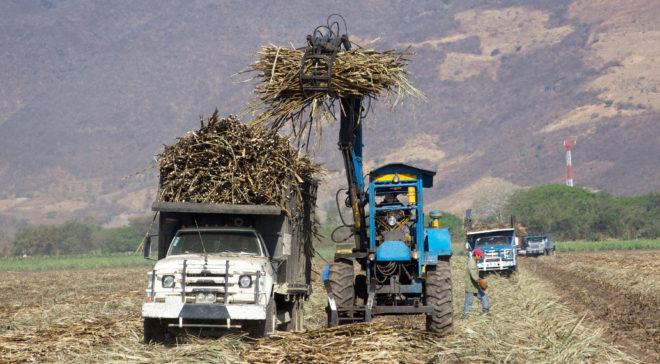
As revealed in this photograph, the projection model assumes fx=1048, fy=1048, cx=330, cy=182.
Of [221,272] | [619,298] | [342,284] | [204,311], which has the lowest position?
[204,311]

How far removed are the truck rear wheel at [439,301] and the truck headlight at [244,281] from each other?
165 inches

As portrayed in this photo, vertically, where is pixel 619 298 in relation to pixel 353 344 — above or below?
above

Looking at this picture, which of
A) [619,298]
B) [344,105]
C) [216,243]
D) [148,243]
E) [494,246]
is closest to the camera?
[148,243]

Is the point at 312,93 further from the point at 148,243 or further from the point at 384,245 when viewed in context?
the point at 148,243

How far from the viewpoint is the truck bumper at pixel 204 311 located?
17.7m

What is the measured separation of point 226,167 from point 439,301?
196 inches

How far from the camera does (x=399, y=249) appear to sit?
21.2 metres

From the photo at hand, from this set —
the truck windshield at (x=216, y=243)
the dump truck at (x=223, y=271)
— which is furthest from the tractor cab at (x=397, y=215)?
the truck windshield at (x=216, y=243)

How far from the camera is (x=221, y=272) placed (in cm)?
1825

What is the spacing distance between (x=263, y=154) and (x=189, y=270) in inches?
118

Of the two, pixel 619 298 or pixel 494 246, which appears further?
pixel 494 246

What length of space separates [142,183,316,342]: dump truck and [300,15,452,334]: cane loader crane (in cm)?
106

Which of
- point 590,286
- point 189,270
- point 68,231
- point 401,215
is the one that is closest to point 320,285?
point 590,286

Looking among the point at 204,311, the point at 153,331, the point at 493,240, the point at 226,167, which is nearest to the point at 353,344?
the point at 204,311
